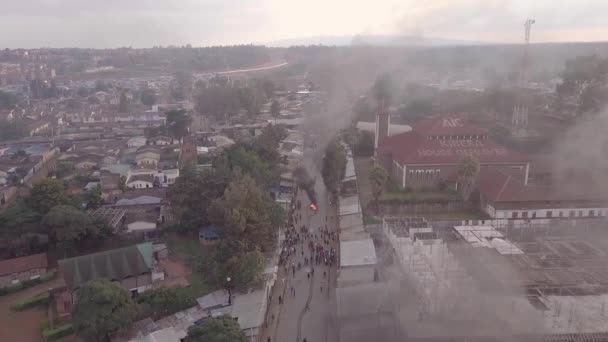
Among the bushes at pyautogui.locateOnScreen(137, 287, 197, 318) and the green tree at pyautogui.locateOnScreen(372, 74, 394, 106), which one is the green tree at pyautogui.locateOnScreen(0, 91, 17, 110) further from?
the bushes at pyautogui.locateOnScreen(137, 287, 197, 318)

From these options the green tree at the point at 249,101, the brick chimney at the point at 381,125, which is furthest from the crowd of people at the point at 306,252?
the green tree at the point at 249,101

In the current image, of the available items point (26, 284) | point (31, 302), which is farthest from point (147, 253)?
point (26, 284)

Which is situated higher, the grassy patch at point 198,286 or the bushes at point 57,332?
the grassy patch at point 198,286

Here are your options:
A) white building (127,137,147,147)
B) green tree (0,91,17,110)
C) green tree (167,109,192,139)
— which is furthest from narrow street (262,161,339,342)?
green tree (0,91,17,110)

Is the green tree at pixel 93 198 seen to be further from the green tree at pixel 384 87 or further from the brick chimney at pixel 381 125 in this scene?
the green tree at pixel 384 87

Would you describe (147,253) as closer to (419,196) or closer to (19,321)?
(19,321)

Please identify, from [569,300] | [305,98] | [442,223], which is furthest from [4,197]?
[305,98]
